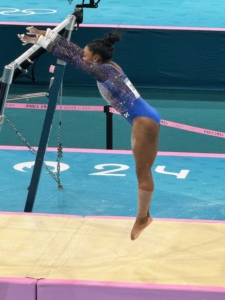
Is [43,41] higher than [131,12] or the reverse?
higher

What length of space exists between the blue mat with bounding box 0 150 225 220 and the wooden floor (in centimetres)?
97

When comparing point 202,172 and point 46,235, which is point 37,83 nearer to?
point 202,172

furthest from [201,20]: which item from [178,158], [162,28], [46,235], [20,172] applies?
[46,235]

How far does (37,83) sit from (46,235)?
5.87 m

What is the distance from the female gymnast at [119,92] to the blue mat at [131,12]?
6.92 metres

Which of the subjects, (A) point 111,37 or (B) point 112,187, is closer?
(A) point 111,37

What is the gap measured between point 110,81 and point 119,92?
0.29 feet

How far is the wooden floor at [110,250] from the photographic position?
4195 mm

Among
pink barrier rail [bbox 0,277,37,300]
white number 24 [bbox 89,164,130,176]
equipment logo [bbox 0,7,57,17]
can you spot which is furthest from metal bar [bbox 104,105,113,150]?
equipment logo [bbox 0,7,57,17]

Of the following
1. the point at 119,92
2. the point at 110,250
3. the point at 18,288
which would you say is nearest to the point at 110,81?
the point at 119,92

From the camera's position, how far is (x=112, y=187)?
21.9 feet

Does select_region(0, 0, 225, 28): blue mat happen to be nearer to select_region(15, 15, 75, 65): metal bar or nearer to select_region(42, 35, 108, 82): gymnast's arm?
select_region(15, 15, 75, 65): metal bar

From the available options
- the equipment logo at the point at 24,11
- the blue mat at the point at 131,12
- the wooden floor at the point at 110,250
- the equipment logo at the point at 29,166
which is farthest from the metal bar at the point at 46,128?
the equipment logo at the point at 24,11

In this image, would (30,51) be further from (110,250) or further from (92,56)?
(110,250)
